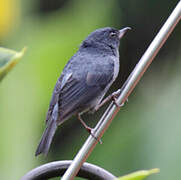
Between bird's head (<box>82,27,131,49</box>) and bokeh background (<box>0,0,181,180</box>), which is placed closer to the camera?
bokeh background (<box>0,0,181,180</box>)

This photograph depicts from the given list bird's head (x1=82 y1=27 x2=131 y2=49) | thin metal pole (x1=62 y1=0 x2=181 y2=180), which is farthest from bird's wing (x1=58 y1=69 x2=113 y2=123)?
thin metal pole (x1=62 y1=0 x2=181 y2=180)

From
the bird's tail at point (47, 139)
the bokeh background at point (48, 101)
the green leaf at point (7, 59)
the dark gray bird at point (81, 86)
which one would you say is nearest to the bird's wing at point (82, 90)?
the dark gray bird at point (81, 86)

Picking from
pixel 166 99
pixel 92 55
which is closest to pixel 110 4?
pixel 92 55

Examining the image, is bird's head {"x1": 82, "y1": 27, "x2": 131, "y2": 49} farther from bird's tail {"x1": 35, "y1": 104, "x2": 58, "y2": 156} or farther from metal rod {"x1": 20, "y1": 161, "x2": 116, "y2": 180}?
metal rod {"x1": 20, "y1": 161, "x2": 116, "y2": 180}

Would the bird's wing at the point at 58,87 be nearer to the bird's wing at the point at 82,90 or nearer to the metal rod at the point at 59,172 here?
the bird's wing at the point at 82,90

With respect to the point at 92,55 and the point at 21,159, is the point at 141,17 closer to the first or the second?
the point at 92,55

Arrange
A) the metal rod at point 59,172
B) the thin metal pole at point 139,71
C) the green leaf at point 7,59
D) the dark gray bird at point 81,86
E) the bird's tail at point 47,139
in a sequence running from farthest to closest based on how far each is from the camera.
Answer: the dark gray bird at point 81,86, the bird's tail at point 47,139, the metal rod at point 59,172, the thin metal pole at point 139,71, the green leaf at point 7,59
